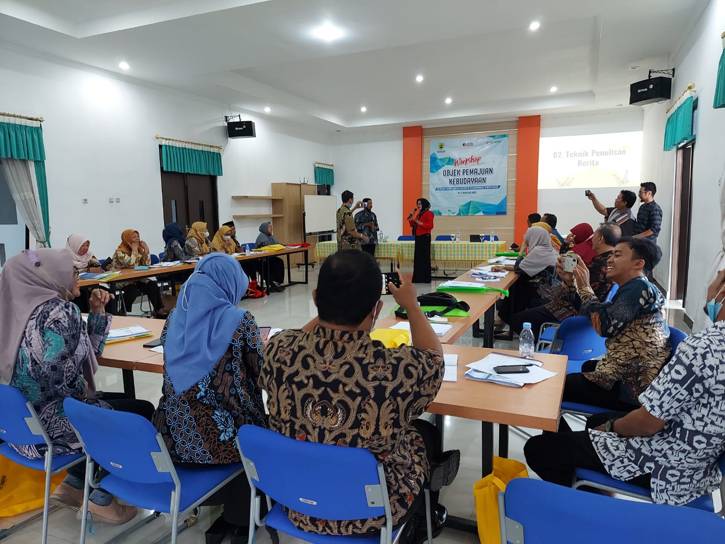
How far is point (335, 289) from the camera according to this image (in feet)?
4.04

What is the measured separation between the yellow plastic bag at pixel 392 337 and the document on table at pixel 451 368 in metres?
0.22

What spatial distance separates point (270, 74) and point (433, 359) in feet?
25.3

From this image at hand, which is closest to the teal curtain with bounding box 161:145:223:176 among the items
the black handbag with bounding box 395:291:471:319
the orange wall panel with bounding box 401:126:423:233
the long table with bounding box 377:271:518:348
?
the orange wall panel with bounding box 401:126:423:233

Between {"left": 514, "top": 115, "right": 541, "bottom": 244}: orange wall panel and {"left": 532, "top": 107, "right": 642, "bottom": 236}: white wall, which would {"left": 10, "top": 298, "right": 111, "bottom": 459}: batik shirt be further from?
{"left": 532, "top": 107, "right": 642, "bottom": 236}: white wall

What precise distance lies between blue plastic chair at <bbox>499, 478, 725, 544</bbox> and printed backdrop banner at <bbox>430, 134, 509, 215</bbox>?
10676 mm

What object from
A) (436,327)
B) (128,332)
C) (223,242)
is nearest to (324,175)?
(223,242)

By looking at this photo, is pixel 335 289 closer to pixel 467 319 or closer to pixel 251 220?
pixel 467 319

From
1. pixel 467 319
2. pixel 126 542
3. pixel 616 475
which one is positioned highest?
pixel 467 319

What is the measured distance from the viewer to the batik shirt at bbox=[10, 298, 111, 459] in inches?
69.3

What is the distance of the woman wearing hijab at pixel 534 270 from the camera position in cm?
435

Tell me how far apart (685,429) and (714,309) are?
380 mm

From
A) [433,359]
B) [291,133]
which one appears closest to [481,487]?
[433,359]

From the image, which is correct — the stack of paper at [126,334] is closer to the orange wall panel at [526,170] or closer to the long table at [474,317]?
the long table at [474,317]

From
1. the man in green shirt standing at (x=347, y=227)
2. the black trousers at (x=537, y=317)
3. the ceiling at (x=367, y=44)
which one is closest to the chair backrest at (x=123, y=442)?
the black trousers at (x=537, y=317)
